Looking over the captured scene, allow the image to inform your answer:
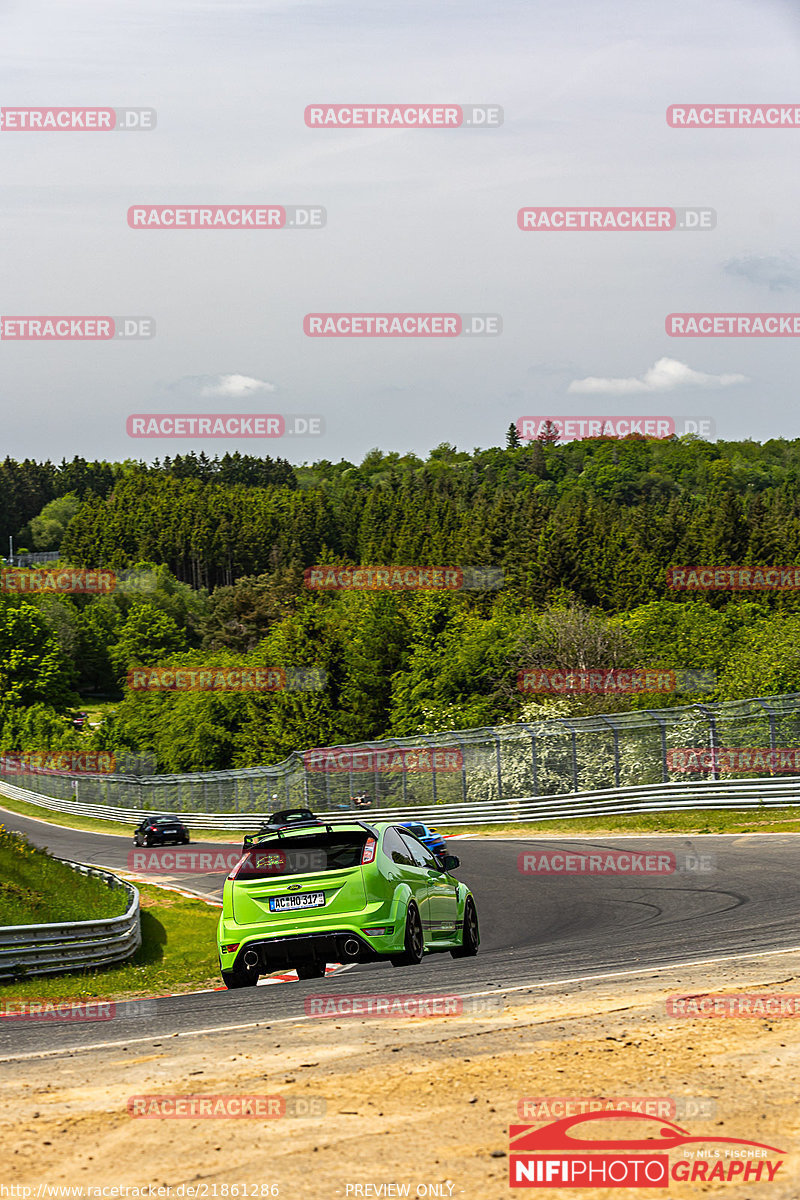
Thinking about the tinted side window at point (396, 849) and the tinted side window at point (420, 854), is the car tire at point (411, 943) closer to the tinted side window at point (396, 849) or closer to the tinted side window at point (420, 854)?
the tinted side window at point (396, 849)

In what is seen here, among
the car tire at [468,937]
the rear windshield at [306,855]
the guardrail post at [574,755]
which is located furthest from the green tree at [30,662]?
the rear windshield at [306,855]

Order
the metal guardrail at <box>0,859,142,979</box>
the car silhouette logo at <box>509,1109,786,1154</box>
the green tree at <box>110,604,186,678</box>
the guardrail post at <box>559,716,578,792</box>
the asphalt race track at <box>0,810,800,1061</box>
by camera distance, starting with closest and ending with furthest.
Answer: the car silhouette logo at <box>509,1109,786,1154</box>
the asphalt race track at <box>0,810,800,1061</box>
the metal guardrail at <box>0,859,142,979</box>
the guardrail post at <box>559,716,578,792</box>
the green tree at <box>110,604,186,678</box>

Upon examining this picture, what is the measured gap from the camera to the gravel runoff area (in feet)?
16.5

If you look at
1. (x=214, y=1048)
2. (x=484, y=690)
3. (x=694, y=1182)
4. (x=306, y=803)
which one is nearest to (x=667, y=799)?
(x=306, y=803)

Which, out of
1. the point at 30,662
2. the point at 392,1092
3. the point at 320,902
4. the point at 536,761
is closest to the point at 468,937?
the point at 320,902

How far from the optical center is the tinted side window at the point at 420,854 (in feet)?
38.6

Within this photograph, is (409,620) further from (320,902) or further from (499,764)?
(320,902)

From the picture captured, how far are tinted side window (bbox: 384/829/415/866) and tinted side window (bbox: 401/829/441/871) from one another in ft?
0.44

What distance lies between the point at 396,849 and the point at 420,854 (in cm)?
70

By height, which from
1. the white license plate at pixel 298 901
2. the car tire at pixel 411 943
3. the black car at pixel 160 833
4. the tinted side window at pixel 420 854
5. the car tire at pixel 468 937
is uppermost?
the tinted side window at pixel 420 854

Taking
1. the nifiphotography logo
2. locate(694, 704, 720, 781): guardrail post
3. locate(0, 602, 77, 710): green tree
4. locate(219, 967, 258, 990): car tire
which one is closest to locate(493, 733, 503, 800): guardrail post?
locate(694, 704, 720, 781): guardrail post

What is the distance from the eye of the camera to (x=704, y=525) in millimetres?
110000

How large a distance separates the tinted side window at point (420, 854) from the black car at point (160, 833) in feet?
110

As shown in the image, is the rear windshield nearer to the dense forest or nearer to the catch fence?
the catch fence
